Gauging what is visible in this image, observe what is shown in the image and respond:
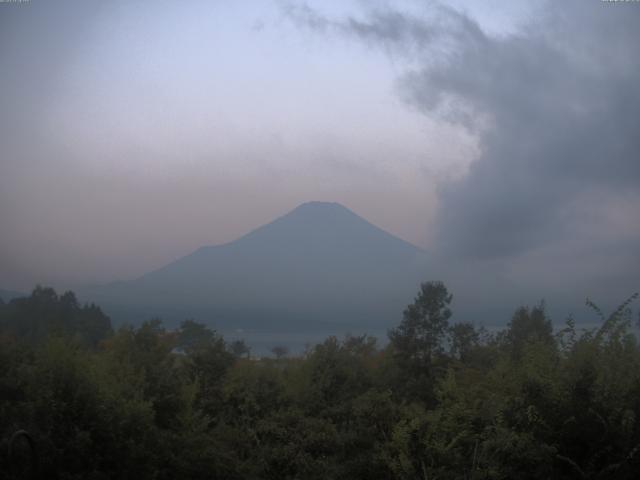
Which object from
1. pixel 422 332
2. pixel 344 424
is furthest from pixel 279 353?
pixel 344 424

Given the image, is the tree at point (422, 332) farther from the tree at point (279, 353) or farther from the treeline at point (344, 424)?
the treeline at point (344, 424)

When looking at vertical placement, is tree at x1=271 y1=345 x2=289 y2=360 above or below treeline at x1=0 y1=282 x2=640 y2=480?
above

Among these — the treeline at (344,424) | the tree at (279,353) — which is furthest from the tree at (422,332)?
the treeline at (344,424)

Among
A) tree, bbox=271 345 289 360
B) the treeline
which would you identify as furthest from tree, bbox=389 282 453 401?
the treeline

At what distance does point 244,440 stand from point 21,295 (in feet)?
67.7

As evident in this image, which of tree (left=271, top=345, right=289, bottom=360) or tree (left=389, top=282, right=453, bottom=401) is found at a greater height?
tree (left=389, top=282, right=453, bottom=401)

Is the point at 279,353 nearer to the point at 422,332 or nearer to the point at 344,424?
the point at 422,332

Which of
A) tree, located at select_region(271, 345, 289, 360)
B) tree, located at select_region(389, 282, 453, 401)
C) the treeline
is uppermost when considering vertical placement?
tree, located at select_region(389, 282, 453, 401)

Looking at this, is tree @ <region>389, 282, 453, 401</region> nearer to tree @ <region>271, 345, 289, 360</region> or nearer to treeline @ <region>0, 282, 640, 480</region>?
tree @ <region>271, 345, 289, 360</region>

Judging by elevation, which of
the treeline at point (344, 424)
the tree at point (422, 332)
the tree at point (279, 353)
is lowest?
the treeline at point (344, 424)

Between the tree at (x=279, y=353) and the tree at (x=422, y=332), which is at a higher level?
the tree at (x=422, y=332)

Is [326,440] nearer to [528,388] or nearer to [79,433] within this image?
[528,388]

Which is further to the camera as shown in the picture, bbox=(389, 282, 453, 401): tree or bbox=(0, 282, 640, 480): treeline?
bbox=(389, 282, 453, 401): tree

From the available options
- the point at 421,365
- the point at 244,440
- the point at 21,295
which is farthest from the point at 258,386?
the point at 21,295
